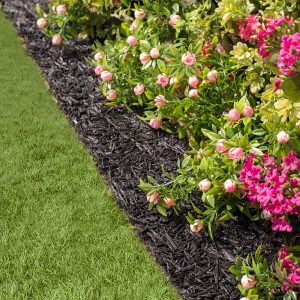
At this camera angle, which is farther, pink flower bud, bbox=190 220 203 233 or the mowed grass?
pink flower bud, bbox=190 220 203 233

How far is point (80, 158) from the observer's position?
13.5ft

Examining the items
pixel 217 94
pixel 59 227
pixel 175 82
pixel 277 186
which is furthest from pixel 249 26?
pixel 59 227

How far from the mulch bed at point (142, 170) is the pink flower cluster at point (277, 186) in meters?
0.44

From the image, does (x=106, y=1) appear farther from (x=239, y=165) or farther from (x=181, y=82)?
(x=239, y=165)

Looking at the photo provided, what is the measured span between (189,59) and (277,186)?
1338 mm

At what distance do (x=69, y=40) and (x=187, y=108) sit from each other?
9.31ft

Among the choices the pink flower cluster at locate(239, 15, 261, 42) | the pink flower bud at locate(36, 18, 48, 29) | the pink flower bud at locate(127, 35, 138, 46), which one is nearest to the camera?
the pink flower cluster at locate(239, 15, 261, 42)

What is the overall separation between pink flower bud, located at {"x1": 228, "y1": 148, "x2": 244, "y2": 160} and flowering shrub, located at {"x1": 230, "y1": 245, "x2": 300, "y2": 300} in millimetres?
502

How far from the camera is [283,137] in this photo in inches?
105

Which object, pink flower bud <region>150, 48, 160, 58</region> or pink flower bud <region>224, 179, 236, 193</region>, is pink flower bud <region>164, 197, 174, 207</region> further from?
pink flower bud <region>150, 48, 160, 58</region>

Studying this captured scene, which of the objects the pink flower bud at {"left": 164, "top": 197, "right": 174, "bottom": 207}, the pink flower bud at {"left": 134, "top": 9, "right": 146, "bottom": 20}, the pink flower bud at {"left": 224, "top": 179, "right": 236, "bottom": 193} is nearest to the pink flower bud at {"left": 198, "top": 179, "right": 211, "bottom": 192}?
the pink flower bud at {"left": 224, "top": 179, "right": 236, "bottom": 193}

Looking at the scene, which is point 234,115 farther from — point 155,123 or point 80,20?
point 80,20

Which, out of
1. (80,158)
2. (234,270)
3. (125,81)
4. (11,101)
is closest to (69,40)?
(11,101)

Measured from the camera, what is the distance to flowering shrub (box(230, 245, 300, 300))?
2605 mm
